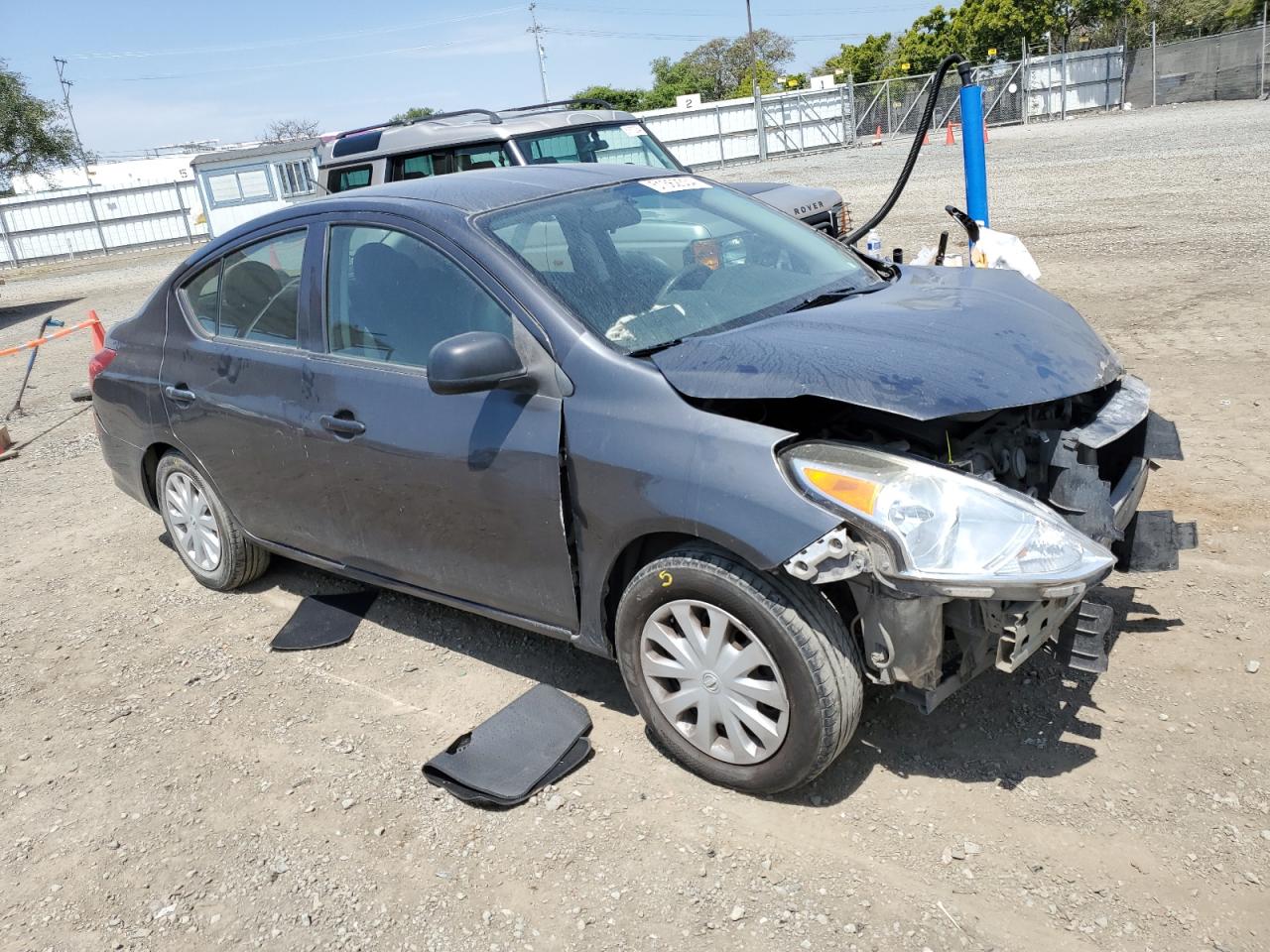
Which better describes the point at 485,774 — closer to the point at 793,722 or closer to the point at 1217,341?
the point at 793,722

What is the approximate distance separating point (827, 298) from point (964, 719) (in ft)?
5.08

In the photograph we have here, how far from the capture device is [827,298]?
377 cm

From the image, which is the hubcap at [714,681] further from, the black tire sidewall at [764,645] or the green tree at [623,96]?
the green tree at [623,96]

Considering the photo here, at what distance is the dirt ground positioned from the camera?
274 cm

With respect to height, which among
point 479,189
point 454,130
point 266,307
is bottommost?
point 266,307

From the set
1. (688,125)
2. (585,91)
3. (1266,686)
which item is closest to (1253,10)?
(688,125)

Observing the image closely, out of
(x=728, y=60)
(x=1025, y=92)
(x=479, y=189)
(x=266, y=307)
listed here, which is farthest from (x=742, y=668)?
(x=728, y=60)

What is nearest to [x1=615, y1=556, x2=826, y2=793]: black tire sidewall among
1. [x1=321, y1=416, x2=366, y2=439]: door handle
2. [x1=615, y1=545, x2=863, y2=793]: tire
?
[x1=615, y1=545, x2=863, y2=793]: tire

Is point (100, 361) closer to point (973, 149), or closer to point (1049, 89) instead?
point (973, 149)

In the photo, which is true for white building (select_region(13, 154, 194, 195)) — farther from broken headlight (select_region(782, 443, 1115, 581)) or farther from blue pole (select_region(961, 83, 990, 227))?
broken headlight (select_region(782, 443, 1115, 581))

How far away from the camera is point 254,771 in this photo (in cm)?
369

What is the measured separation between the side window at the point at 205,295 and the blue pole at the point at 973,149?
489 centimetres

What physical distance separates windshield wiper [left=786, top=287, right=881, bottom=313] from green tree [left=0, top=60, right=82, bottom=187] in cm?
3369

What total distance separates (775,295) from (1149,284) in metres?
6.82
